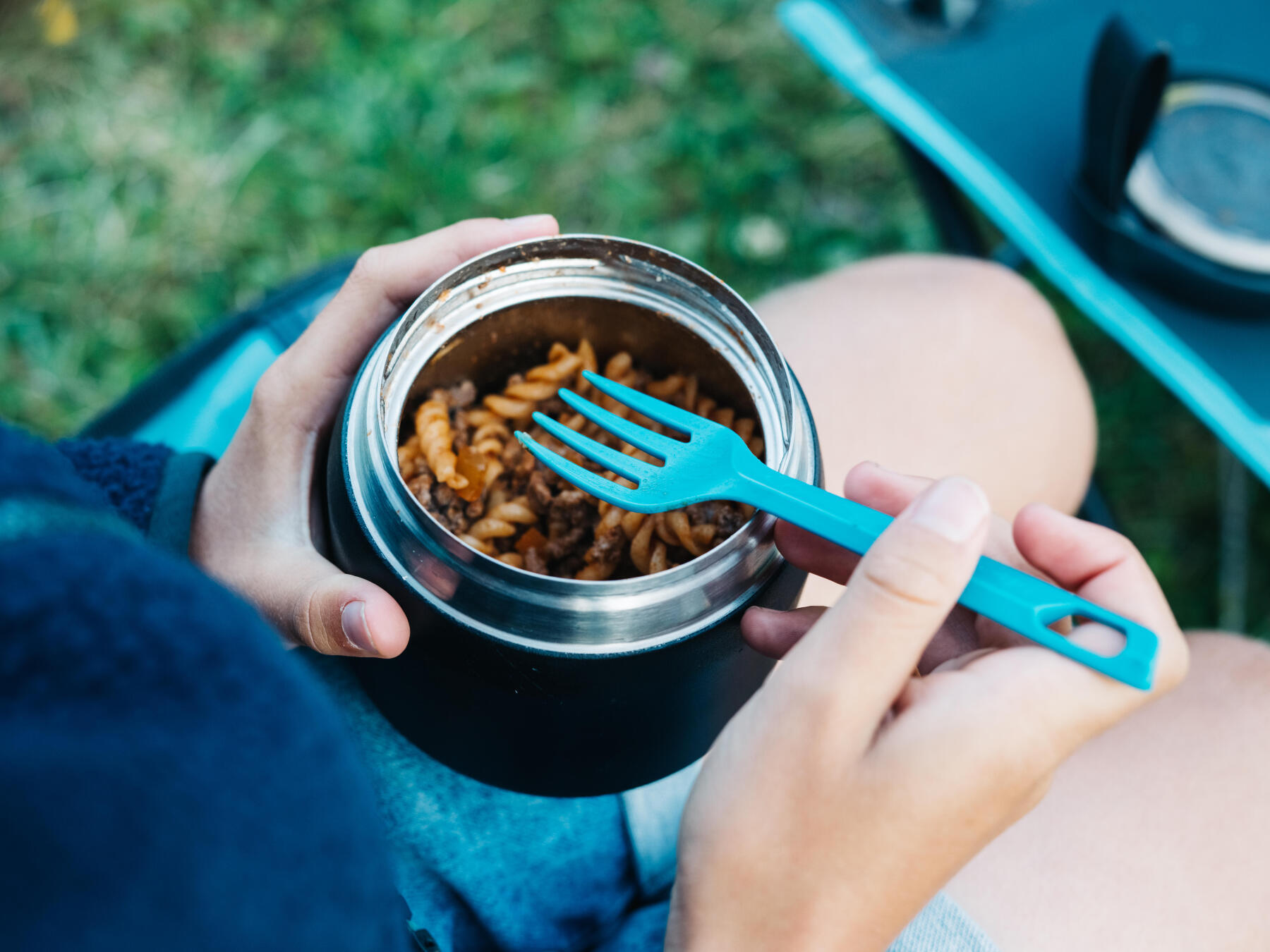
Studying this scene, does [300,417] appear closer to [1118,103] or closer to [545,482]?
[545,482]

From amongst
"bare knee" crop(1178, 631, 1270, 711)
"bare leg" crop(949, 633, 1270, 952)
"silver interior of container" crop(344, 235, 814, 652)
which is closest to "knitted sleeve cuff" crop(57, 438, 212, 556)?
"silver interior of container" crop(344, 235, 814, 652)

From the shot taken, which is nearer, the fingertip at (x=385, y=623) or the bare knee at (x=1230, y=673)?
the fingertip at (x=385, y=623)

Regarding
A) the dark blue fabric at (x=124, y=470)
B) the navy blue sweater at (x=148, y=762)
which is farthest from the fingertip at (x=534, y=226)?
the navy blue sweater at (x=148, y=762)

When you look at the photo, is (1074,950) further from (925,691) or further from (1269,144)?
(1269,144)

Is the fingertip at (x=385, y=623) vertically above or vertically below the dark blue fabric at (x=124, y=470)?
above

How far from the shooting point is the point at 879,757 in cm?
86

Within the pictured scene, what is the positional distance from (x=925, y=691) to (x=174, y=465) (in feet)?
3.55

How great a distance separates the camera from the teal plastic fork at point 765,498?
89cm

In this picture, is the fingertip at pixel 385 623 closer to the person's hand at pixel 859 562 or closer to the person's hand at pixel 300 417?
the person's hand at pixel 300 417

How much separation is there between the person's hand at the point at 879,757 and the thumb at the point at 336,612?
36 centimetres

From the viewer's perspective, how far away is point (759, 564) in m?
1.04

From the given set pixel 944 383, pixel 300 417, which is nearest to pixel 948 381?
pixel 944 383

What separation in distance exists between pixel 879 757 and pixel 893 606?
5.9 inches

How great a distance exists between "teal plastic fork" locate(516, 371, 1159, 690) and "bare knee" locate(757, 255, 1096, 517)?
60cm
